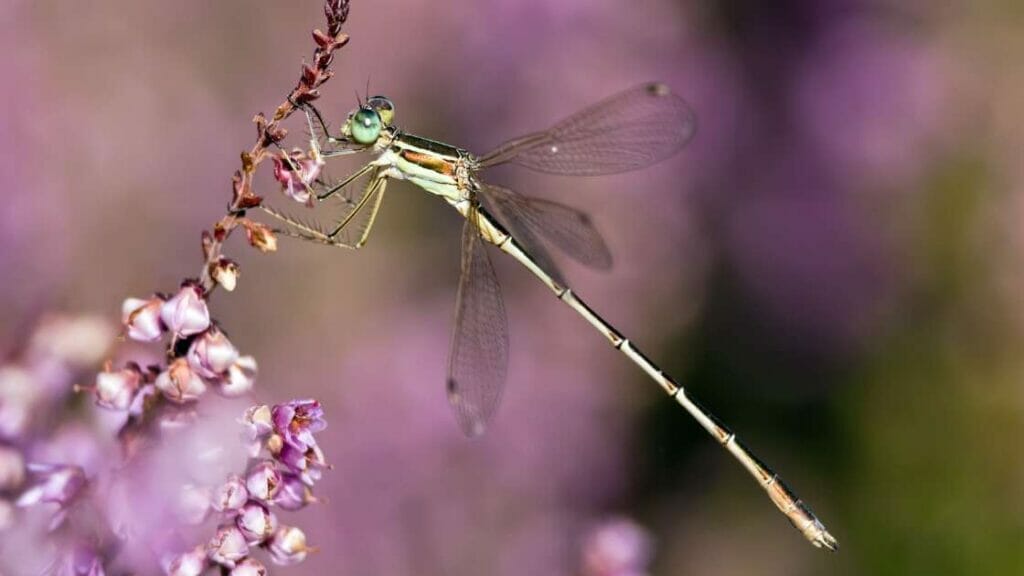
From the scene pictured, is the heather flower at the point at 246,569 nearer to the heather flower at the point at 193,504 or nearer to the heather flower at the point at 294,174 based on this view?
the heather flower at the point at 193,504

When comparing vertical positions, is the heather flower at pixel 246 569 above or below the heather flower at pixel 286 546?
below

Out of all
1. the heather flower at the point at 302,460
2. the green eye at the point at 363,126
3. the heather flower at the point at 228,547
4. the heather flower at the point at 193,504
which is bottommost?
the heather flower at the point at 228,547

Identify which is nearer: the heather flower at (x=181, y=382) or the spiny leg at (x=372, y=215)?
the heather flower at (x=181, y=382)

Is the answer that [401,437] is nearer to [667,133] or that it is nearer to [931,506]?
[667,133]

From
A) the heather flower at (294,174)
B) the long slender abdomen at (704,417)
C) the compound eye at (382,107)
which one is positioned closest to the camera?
the heather flower at (294,174)

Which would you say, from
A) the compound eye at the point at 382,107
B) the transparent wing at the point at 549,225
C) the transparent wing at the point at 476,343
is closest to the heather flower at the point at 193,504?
the transparent wing at the point at 476,343

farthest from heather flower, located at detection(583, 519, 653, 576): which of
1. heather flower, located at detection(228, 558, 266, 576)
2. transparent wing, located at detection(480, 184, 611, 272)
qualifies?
transparent wing, located at detection(480, 184, 611, 272)


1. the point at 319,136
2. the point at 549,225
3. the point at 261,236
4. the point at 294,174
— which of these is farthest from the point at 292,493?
the point at 549,225
